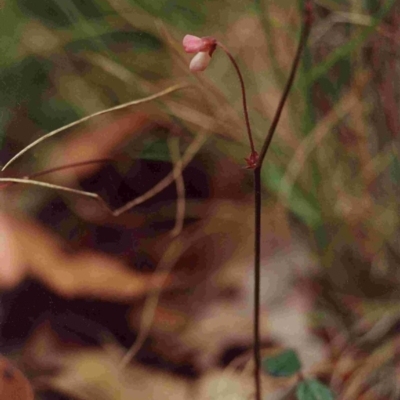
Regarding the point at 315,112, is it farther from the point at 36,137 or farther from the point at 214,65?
the point at 36,137

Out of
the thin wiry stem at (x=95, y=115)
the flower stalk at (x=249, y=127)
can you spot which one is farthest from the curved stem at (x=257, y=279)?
the thin wiry stem at (x=95, y=115)

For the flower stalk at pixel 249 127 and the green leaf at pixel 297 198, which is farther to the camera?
the green leaf at pixel 297 198

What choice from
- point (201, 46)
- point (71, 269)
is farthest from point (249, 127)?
point (71, 269)

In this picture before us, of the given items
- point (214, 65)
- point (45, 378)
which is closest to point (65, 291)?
point (45, 378)

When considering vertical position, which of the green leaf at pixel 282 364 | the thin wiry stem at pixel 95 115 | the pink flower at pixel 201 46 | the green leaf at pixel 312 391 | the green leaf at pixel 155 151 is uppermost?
the pink flower at pixel 201 46

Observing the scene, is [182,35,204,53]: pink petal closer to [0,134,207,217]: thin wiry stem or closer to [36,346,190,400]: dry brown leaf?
[0,134,207,217]: thin wiry stem

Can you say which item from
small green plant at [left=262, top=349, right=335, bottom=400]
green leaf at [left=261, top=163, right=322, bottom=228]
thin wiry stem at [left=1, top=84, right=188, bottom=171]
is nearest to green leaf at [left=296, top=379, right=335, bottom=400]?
small green plant at [left=262, top=349, right=335, bottom=400]

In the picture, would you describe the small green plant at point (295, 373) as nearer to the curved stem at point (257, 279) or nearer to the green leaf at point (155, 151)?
the curved stem at point (257, 279)
